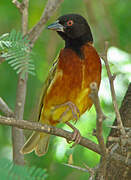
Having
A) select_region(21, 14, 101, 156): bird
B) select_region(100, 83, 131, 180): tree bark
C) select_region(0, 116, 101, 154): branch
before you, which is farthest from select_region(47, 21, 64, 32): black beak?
select_region(0, 116, 101, 154): branch

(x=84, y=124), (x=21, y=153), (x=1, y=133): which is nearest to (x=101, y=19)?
(x=1, y=133)

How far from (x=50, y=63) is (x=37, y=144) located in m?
1.73

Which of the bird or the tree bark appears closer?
the tree bark

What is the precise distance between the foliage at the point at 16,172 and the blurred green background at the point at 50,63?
1.71 meters

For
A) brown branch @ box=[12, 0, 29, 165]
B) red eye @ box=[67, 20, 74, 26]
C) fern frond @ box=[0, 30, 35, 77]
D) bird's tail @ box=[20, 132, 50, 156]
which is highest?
fern frond @ box=[0, 30, 35, 77]

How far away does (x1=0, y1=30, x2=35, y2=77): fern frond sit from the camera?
1851 mm

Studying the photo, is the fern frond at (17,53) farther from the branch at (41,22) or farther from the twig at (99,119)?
the branch at (41,22)

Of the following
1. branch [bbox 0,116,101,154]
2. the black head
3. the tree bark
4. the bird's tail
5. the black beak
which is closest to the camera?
branch [bbox 0,116,101,154]

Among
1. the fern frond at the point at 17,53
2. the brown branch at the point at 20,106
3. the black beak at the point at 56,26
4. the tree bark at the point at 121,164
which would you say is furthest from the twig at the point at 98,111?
the black beak at the point at 56,26

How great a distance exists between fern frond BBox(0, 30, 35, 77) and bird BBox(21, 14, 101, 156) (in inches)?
52.0

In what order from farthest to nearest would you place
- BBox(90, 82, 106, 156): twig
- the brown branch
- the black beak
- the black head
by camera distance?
1. the black head
2. the black beak
3. the brown branch
4. BBox(90, 82, 106, 156): twig

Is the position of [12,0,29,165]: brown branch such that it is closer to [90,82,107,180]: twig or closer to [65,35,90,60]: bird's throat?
[65,35,90,60]: bird's throat

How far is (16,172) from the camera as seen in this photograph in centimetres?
180

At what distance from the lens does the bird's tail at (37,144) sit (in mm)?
3712
